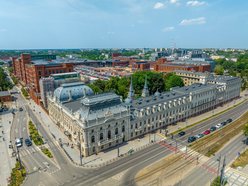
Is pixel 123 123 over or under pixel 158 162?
over

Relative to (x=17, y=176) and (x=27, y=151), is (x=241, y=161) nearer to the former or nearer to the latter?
(x=17, y=176)

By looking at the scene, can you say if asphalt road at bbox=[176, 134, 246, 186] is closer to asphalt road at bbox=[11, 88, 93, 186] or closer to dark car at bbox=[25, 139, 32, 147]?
asphalt road at bbox=[11, 88, 93, 186]

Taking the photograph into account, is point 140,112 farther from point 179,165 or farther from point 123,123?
point 179,165

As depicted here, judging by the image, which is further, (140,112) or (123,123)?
(140,112)

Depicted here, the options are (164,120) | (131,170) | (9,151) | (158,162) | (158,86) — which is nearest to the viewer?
(131,170)

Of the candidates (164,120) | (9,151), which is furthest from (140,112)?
(9,151)

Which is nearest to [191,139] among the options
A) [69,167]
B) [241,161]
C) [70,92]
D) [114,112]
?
[241,161]

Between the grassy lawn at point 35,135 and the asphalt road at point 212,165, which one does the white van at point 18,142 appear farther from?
the asphalt road at point 212,165
